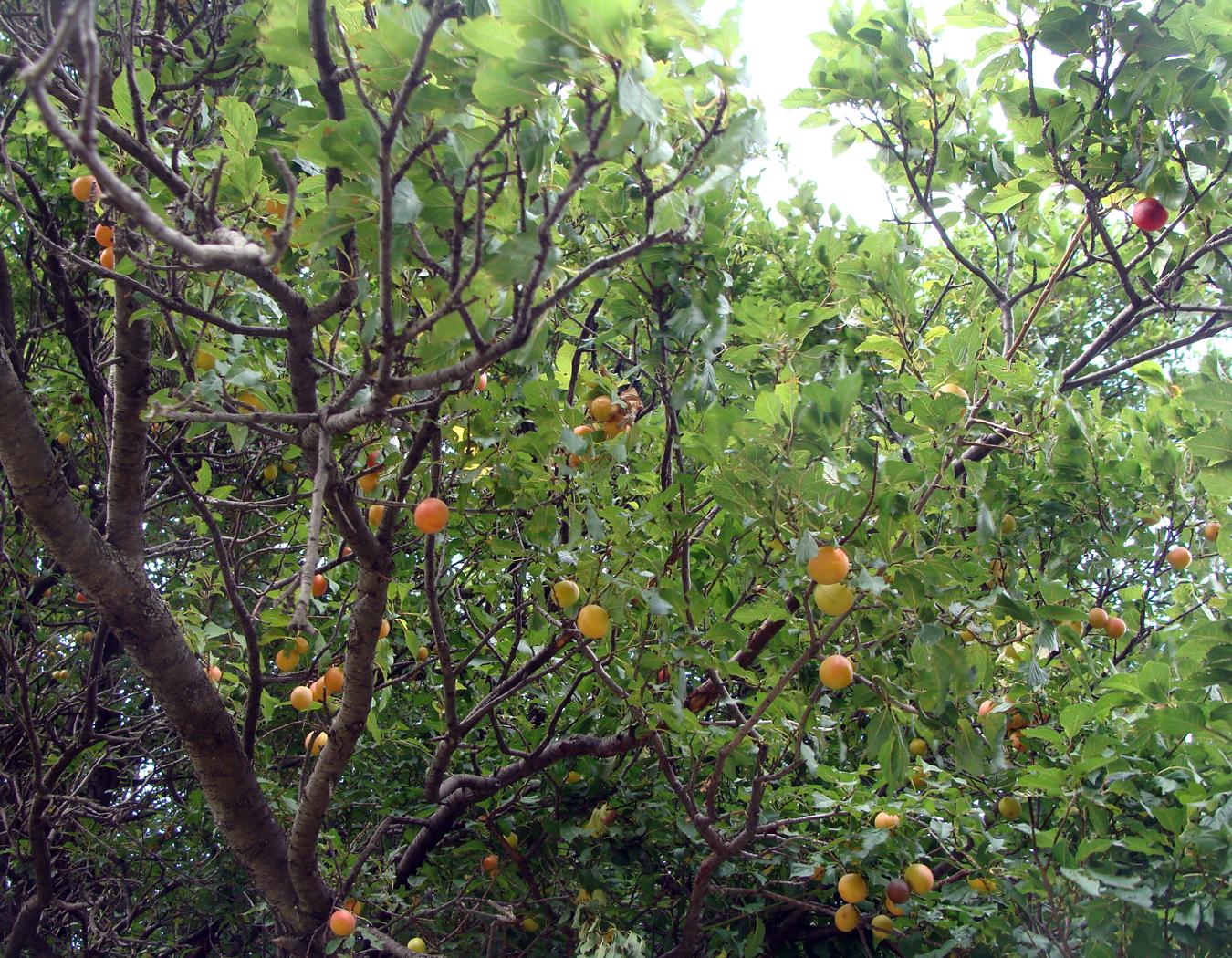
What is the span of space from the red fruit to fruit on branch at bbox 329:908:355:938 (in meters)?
3.12

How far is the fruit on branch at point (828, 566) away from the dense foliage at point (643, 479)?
0.04 feet

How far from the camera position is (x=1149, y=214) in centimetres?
298

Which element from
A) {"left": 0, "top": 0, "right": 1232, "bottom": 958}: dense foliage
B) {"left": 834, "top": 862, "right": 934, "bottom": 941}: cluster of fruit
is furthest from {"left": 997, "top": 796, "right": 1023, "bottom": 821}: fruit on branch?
{"left": 834, "top": 862, "right": 934, "bottom": 941}: cluster of fruit

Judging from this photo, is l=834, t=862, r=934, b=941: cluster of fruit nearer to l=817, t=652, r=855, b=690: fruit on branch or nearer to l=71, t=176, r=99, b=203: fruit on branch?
l=817, t=652, r=855, b=690: fruit on branch

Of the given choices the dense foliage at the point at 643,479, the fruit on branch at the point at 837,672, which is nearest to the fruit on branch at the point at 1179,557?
the dense foliage at the point at 643,479

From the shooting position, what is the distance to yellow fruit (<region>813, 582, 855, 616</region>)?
6.69 ft

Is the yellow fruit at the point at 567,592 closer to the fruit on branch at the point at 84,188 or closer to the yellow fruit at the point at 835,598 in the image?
the yellow fruit at the point at 835,598

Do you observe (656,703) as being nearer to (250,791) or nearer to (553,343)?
(250,791)

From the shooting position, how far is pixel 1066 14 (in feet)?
8.79

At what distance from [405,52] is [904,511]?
1.32 meters

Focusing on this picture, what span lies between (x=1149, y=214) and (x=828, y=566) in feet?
6.16

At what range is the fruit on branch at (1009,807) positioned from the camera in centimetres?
299

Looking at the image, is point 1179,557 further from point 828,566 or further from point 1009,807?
point 828,566

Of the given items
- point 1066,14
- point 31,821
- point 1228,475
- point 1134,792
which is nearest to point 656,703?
point 1134,792
